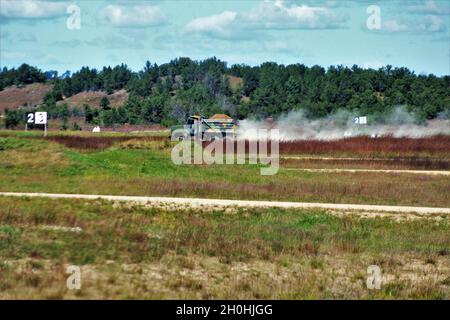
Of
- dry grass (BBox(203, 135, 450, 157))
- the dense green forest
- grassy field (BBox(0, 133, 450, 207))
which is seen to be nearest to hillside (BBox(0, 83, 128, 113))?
the dense green forest

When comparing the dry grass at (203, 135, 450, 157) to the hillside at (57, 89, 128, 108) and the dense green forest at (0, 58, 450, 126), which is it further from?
the hillside at (57, 89, 128, 108)

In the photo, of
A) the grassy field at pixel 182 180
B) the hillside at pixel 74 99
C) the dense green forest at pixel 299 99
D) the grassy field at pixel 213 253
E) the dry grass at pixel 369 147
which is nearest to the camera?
the grassy field at pixel 213 253

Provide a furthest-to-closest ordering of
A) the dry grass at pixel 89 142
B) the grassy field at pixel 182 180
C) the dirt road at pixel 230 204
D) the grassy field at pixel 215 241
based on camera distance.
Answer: the dry grass at pixel 89 142, the grassy field at pixel 182 180, the dirt road at pixel 230 204, the grassy field at pixel 215 241

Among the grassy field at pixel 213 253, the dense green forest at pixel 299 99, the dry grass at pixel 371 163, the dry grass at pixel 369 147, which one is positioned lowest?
the grassy field at pixel 213 253

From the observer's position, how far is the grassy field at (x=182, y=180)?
35.5 metres

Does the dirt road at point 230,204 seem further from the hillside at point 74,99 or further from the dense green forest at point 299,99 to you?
the hillside at point 74,99

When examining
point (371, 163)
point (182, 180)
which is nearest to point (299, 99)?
point (371, 163)

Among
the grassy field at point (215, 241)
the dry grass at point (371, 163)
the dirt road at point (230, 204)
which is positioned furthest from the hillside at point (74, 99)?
the dirt road at point (230, 204)

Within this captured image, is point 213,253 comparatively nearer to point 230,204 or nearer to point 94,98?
point 230,204

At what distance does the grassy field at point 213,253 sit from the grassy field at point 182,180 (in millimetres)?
6847

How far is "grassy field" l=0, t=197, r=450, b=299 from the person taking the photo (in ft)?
54.5

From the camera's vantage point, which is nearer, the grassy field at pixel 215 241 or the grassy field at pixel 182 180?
the grassy field at pixel 215 241

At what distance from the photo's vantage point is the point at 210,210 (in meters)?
29.2

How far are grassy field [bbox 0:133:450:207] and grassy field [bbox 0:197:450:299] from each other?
6847mm
